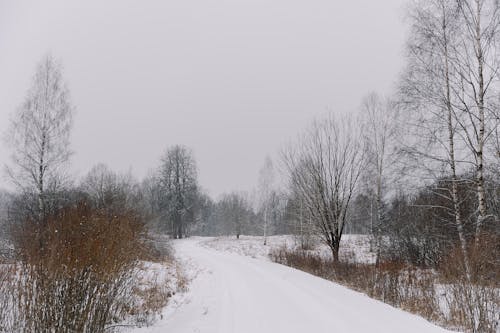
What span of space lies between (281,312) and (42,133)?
A: 1522cm

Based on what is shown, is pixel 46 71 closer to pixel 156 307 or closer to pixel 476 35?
pixel 156 307

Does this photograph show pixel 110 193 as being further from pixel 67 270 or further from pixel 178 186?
pixel 178 186

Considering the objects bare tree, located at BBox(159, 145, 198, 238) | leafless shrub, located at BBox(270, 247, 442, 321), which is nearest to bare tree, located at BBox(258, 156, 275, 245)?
bare tree, located at BBox(159, 145, 198, 238)

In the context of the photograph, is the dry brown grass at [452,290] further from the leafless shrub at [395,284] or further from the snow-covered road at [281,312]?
the snow-covered road at [281,312]

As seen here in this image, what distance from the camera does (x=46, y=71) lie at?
1584 cm

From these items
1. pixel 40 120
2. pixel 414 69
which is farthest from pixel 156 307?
pixel 40 120

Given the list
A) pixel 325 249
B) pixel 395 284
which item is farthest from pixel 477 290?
pixel 325 249

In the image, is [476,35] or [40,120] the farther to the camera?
[40,120]

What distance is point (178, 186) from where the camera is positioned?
46688 mm

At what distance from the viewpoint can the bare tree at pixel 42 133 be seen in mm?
14211

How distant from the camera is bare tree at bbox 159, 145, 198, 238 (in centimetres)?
4580

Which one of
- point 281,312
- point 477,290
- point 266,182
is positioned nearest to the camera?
point 477,290

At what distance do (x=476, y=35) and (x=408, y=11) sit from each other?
2889 mm

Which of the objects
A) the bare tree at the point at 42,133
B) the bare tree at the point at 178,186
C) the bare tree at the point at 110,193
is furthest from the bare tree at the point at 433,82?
the bare tree at the point at 178,186
